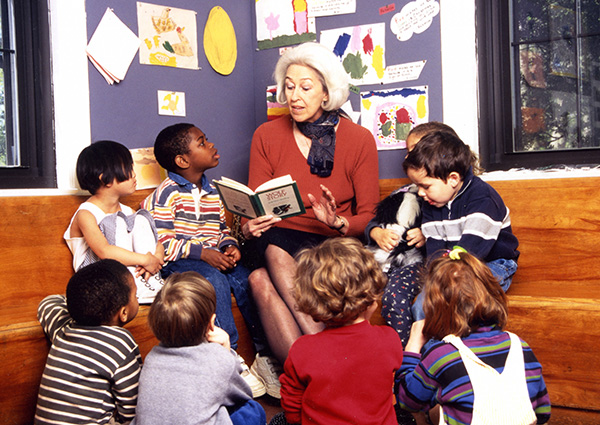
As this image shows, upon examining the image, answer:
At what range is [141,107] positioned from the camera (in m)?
2.89

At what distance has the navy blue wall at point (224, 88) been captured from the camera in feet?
9.12

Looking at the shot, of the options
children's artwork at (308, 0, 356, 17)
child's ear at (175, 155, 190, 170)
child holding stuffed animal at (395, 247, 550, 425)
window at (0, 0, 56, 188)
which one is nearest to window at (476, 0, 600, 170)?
children's artwork at (308, 0, 356, 17)

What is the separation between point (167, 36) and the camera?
3023mm

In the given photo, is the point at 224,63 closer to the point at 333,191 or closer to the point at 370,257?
A: the point at 333,191

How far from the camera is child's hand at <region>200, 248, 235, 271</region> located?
2.41 m

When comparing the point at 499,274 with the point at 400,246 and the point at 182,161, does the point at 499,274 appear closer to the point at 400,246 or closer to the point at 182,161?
the point at 400,246

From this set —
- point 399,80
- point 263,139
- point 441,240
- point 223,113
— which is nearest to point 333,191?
point 263,139

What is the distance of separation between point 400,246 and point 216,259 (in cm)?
76

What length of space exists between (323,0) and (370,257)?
2.10m

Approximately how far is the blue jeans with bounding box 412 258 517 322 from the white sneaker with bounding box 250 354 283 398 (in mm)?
603

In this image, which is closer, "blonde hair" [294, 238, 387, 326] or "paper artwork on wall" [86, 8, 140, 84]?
"blonde hair" [294, 238, 387, 326]

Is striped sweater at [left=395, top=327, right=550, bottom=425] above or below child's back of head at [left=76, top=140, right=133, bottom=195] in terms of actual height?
below

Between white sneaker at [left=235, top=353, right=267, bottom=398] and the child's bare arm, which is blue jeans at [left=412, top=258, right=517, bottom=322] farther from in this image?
the child's bare arm

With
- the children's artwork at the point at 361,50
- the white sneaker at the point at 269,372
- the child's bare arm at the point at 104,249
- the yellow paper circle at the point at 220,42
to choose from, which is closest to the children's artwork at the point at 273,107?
the yellow paper circle at the point at 220,42
